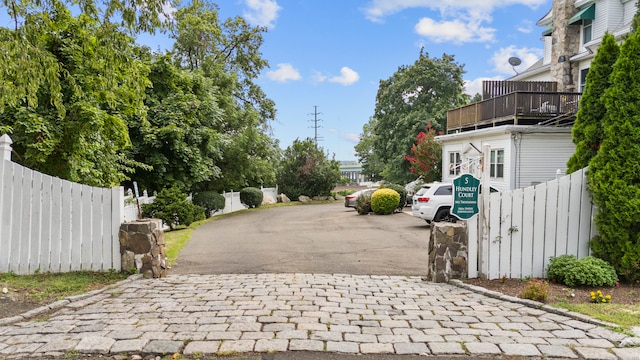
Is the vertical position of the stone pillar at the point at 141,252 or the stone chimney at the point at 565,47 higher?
the stone chimney at the point at 565,47

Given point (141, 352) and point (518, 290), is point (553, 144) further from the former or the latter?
point (141, 352)

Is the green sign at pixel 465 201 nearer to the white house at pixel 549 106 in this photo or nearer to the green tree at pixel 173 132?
the white house at pixel 549 106

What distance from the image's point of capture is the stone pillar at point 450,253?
6.92m

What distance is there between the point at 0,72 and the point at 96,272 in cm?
318

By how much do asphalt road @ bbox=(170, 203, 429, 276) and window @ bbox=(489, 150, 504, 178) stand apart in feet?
18.0

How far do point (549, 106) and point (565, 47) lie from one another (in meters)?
3.97

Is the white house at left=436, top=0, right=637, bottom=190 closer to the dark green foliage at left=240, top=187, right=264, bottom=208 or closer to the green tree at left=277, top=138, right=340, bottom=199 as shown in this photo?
the dark green foliage at left=240, top=187, right=264, bottom=208

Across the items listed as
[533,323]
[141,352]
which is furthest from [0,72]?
[533,323]

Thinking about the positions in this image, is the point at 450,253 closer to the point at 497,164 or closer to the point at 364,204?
the point at 497,164

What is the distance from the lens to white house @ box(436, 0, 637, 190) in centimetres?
1733

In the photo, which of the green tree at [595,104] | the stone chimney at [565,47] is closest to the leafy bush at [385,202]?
the stone chimney at [565,47]

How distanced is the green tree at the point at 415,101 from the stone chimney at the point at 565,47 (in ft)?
47.5

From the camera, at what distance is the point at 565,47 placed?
19422 millimetres

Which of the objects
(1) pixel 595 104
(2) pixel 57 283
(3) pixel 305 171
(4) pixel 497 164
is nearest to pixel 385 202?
Result: (4) pixel 497 164
